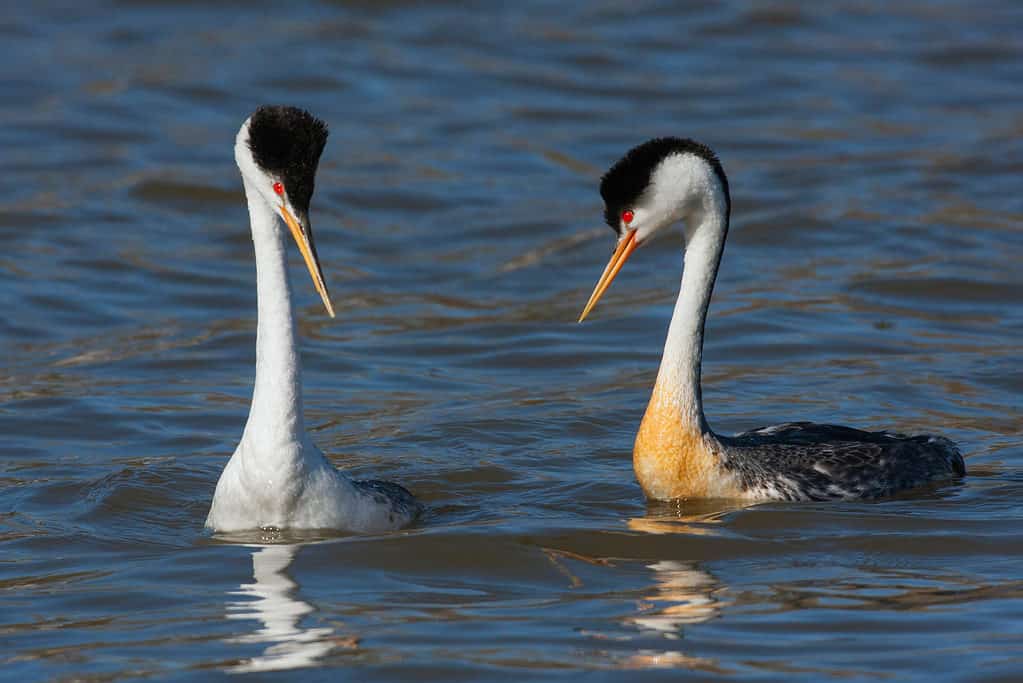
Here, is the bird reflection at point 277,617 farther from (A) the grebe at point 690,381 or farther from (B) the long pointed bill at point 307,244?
(A) the grebe at point 690,381

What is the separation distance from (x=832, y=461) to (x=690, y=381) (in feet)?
3.19

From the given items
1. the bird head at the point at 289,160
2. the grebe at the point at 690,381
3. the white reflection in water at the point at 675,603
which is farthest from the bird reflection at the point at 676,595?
the bird head at the point at 289,160

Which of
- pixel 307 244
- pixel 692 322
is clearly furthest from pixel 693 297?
pixel 307 244

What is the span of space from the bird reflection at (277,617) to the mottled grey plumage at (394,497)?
63cm

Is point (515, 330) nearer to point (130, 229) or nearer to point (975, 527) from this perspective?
point (130, 229)

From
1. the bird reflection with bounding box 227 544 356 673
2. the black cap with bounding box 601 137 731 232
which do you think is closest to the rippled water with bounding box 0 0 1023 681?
the bird reflection with bounding box 227 544 356 673

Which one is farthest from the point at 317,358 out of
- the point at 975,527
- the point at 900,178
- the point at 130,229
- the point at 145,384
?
the point at 900,178

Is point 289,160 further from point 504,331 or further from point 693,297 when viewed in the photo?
point 504,331

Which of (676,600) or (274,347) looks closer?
(676,600)

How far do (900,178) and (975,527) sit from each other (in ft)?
36.6

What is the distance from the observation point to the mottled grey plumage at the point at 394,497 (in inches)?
376

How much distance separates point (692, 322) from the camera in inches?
403

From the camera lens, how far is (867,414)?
42.4ft

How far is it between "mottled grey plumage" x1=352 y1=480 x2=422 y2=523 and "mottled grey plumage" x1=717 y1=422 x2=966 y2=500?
5.61ft
